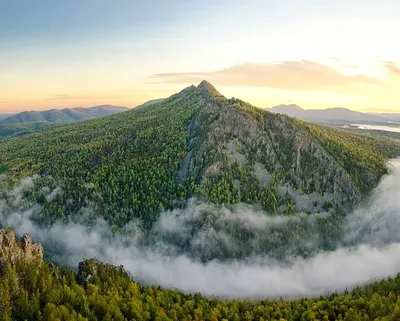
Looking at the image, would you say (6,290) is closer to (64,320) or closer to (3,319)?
(3,319)

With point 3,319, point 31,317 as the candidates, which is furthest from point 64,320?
point 3,319

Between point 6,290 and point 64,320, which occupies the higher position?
point 6,290

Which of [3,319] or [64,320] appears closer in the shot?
[3,319]

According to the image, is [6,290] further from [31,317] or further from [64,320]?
[64,320]

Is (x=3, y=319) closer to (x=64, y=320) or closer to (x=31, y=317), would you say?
(x=31, y=317)

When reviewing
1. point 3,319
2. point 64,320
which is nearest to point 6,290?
point 3,319

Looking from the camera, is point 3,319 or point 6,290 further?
point 6,290
